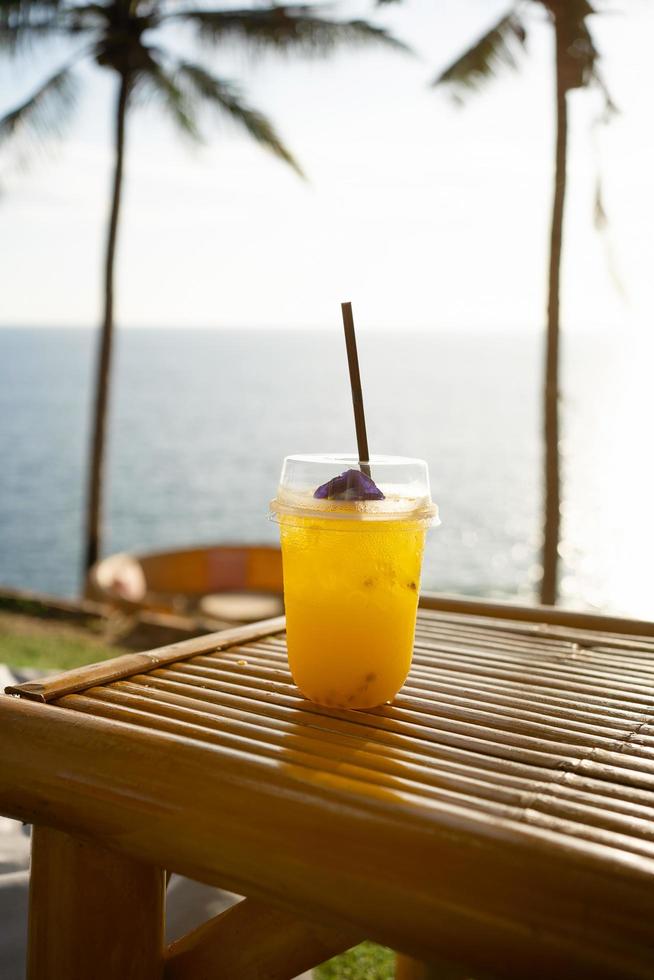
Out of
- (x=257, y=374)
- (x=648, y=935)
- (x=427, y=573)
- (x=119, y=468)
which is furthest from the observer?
(x=257, y=374)

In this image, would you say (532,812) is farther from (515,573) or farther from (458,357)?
(458,357)

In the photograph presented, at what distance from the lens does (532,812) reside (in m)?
0.83

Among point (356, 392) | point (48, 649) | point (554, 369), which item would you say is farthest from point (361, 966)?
point (554, 369)

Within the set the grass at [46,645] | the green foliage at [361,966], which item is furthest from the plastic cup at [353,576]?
the grass at [46,645]

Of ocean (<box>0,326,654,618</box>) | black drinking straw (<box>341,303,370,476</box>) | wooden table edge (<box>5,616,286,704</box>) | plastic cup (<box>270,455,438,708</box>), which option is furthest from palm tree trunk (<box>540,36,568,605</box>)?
plastic cup (<box>270,455,438,708</box>)

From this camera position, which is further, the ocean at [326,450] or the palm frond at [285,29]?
the ocean at [326,450]

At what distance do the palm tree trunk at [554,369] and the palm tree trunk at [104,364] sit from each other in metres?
4.19

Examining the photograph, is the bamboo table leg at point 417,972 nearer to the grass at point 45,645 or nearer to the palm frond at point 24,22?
the grass at point 45,645

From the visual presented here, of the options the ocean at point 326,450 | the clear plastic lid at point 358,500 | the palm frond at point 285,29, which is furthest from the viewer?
the ocean at point 326,450

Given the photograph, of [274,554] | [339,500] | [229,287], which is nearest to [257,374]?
[229,287]

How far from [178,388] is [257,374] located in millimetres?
12489

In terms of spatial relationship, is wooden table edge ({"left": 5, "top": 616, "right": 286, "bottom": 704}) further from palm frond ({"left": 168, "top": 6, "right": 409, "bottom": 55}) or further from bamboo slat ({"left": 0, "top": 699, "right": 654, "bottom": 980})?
palm frond ({"left": 168, "top": 6, "right": 409, "bottom": 55})

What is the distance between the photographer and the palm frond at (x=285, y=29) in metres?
8.12

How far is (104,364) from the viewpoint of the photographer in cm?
884
